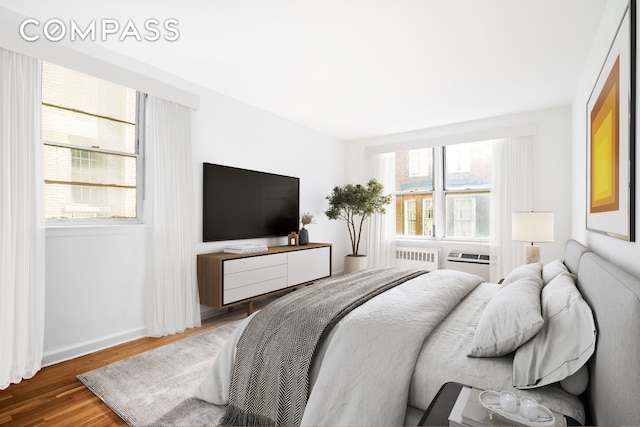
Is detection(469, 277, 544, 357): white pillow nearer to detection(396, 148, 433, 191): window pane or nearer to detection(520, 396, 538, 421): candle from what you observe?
detection(520, 396, 538, 421): candle

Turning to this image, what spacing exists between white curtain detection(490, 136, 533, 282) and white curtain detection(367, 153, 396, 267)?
1530mm

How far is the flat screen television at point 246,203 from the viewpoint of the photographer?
3629 mm

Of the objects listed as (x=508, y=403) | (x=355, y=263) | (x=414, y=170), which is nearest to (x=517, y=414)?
(x=508, y=403)

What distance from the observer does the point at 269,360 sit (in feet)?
5.52

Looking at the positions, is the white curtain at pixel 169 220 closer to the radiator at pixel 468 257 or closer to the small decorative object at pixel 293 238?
the small decorative object at pixel 293 238

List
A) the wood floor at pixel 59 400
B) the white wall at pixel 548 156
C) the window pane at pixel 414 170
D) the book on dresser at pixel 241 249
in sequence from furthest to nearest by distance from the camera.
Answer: the window pane at pixel 414 170 → the white wall at pixel 548 156 → the book on dresser at pixel 241 249 → the wood floor at pixel 59 400

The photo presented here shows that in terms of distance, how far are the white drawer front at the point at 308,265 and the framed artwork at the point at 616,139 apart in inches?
115

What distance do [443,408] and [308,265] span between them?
3.36m

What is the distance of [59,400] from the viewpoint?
2.02 meters

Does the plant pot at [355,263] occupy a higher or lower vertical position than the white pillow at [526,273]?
lower

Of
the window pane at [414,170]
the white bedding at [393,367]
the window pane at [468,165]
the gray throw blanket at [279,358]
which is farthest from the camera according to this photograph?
the window pane at [414,170]

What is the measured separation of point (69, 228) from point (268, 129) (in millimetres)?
2556

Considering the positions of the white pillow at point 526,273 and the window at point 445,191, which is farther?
the window at point 445,191

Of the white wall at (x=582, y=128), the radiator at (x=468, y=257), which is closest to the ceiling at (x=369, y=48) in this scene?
the white wall at (x=582, y=128)
